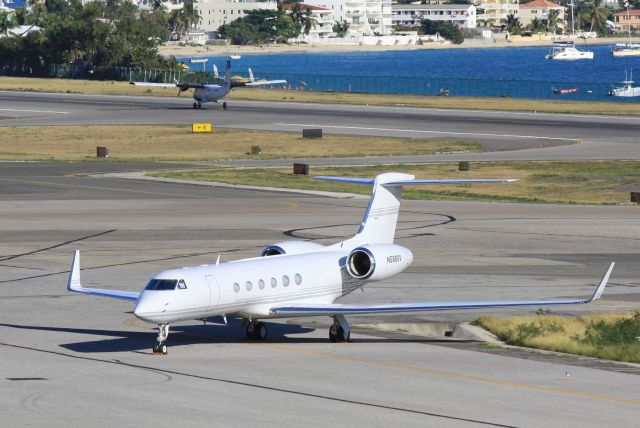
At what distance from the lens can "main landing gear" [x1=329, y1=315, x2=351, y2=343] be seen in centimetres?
3303

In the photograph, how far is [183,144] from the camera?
102312 mm

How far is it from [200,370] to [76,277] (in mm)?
6366

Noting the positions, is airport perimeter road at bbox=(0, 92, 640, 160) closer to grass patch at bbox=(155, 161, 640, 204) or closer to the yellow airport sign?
grass patch at bbox=(155, 161, 640, 204)

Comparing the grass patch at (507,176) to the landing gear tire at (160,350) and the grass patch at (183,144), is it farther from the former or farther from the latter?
the landing gear tire at (160,350)

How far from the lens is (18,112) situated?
439 ft

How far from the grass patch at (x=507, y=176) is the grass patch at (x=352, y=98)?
2015 inches

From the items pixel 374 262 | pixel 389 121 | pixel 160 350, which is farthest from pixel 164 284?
pixel 389 121

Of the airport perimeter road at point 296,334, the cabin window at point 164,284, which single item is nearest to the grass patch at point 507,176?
the airport perimeter road at point 296,334

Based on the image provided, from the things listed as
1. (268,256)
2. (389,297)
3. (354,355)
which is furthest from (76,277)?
(389,297)

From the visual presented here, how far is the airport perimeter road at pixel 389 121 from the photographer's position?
98188 millimetres

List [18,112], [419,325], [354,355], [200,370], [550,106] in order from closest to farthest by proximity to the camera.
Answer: [200,370] < [354,355] < [419,325] < [18,112] < [550,106]

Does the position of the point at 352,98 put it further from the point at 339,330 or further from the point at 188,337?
the point at 339,330

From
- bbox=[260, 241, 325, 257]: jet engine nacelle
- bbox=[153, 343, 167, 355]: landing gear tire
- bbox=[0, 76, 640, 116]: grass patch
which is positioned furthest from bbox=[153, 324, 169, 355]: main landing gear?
bbox=[0, 76, 640, 116]: grass patch

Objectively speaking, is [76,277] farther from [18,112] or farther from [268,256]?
[18,112]
